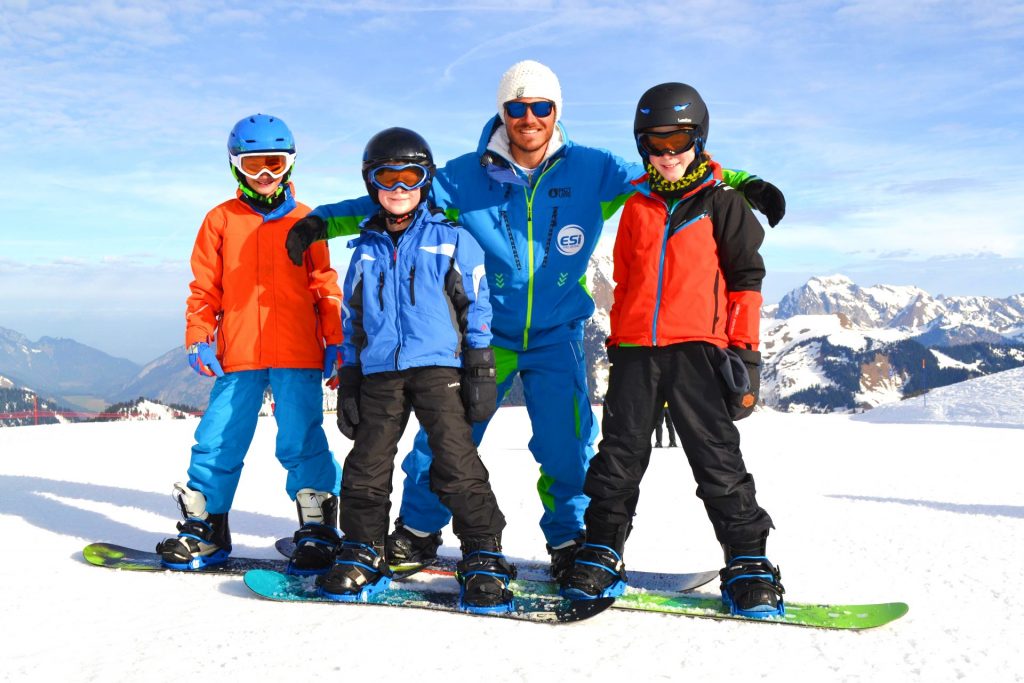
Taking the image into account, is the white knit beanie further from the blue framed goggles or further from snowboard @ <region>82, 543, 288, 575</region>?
snowboard @ <region>82, 543, 288, 575</region>

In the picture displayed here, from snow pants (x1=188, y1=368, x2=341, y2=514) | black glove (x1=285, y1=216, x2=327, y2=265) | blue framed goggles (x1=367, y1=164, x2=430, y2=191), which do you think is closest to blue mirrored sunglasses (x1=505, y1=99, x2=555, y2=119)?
blue framed goggles (x1=367, y1=164, x2=430, y2=191)

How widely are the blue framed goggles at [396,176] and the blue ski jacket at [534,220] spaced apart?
1.08 ft

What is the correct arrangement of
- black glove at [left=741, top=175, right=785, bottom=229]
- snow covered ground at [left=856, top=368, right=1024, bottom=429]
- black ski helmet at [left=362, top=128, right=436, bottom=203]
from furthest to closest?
snow covered ground at [left=856, top=368, right=1024, bottom=429], black ski helmet at [left=362, top=128, right=436, bottom=203], black glove at [left=741, top=175, right=785, bottom=229]

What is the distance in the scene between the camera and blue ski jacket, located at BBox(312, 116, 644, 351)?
4293 mm

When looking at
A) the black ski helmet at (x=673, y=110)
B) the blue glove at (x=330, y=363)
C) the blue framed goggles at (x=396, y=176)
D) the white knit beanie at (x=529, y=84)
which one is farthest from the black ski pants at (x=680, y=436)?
the blue glove at (x=330, y=363)

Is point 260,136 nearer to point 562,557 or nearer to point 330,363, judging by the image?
point 330,363

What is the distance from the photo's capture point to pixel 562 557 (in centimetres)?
435

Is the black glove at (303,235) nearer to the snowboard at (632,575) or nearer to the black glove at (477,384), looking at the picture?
the black glove at (477,384)

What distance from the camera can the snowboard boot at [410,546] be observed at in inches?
177

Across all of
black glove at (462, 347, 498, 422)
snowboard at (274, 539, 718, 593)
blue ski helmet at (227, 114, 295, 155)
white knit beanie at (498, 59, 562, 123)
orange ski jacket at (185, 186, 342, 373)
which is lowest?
Result: snowboard at (274, 539, 718, 593)

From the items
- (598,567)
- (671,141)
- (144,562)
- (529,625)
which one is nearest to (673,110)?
(671,141)

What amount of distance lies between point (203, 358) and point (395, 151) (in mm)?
1797

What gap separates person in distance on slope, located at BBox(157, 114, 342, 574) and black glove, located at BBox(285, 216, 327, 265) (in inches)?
10.3

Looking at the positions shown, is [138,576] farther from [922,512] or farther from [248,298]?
[922,512]
